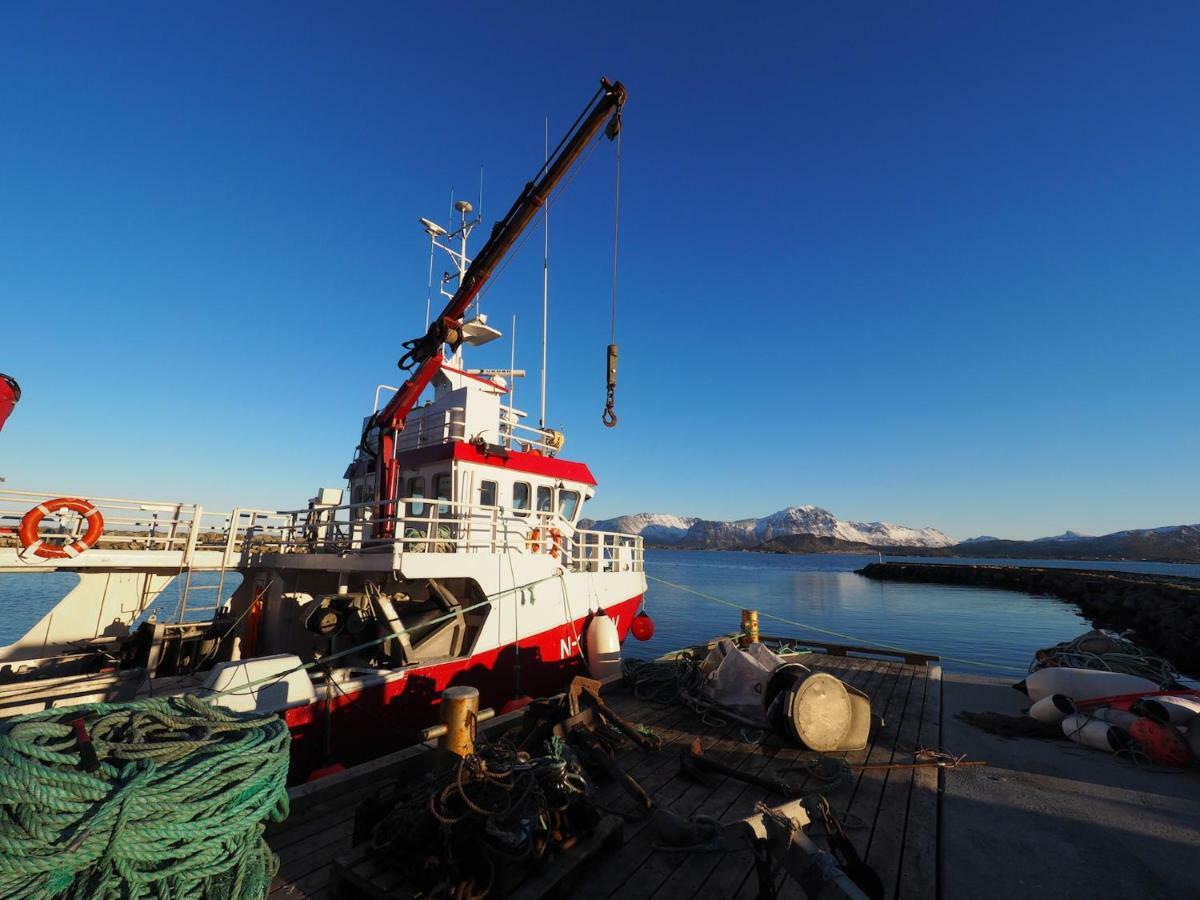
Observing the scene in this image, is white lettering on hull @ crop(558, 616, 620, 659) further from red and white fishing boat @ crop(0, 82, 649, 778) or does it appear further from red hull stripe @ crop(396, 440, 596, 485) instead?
red hull stripe @ crop(396, 440, 596, 485)

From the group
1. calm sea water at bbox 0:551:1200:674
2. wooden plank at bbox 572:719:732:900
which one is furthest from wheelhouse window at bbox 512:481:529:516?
calm sea water at bbox 0:551:1200:674

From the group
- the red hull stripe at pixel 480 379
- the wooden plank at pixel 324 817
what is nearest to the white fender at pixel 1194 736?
the wooden plank at pixel 324 817

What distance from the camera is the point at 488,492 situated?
43.2 feet

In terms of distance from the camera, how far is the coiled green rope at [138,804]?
7.49 feet

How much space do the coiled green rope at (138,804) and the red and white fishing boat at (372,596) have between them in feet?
11.7

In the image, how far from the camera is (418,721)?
840 cm

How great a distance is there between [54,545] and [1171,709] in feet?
51.7

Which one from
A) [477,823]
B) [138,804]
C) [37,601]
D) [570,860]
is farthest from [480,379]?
[37,601]

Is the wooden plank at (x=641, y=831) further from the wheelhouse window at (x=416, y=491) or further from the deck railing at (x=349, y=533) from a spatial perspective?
the wheelhouse window at (x=416, y=491)

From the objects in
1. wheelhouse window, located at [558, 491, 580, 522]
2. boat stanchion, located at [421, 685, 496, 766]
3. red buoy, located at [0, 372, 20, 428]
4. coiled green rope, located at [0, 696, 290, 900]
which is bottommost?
boat stanchion, located at [421, 685, 496, 766]

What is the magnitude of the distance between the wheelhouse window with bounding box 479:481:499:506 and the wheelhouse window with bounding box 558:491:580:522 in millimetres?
1998

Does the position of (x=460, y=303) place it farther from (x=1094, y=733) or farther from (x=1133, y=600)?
(x=1133, y=600)

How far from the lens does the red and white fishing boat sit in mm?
7480

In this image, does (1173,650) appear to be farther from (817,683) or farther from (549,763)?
(549,763)
